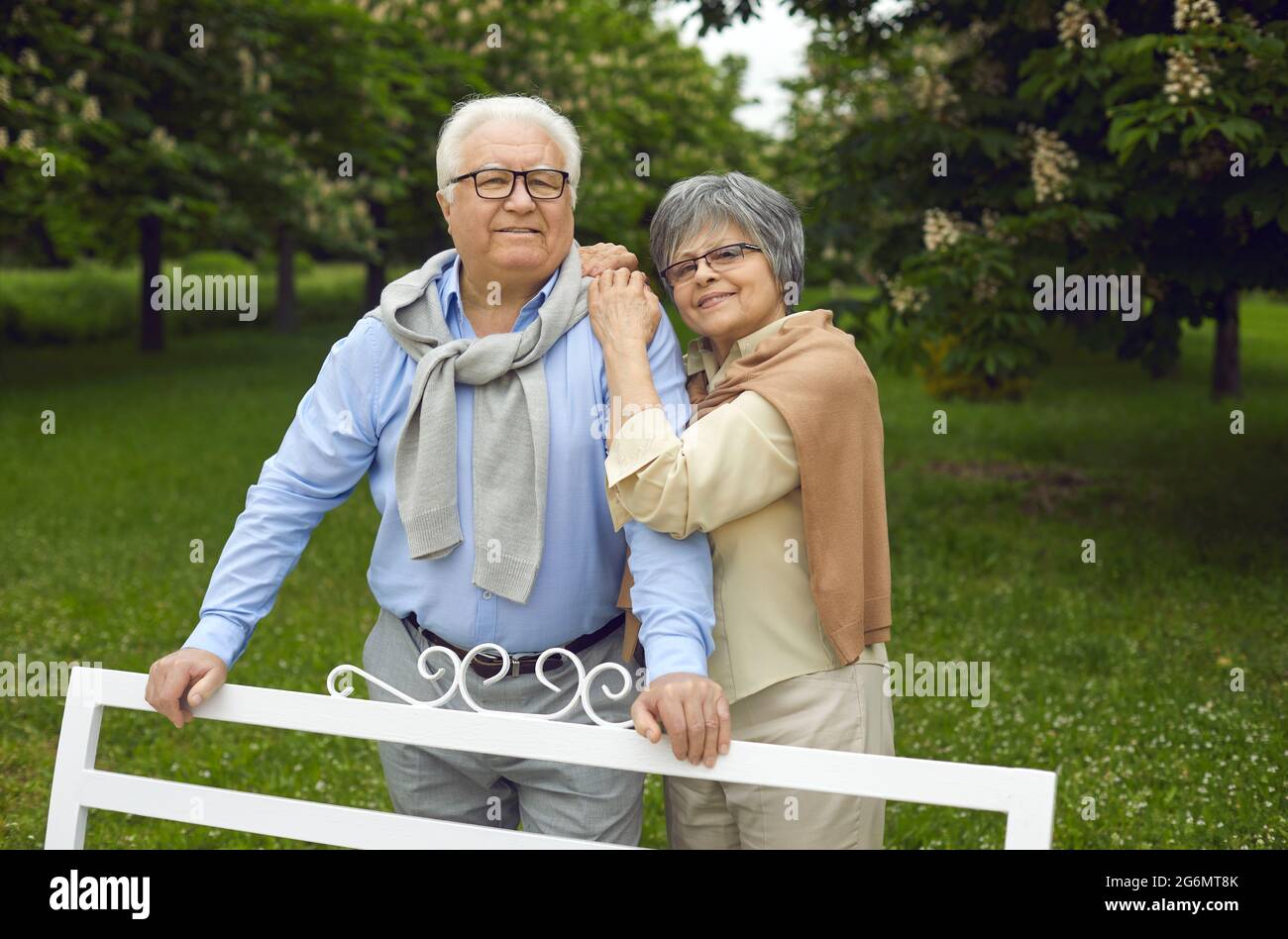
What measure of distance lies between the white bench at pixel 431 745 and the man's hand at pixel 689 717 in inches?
1.3

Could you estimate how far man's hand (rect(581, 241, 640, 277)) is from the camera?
256 cm

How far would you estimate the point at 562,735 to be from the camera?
2.19m

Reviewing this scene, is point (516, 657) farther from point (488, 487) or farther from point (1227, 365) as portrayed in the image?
point (1227, 365)

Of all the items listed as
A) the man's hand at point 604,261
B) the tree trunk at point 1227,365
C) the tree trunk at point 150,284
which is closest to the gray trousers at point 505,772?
the man's hand at point 604,261

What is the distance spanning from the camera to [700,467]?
7.03ft

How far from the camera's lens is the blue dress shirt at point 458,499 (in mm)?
2412

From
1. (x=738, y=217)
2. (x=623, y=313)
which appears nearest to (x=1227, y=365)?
(x=738, y=217)

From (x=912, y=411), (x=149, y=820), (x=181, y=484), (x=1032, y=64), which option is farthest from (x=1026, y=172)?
(x=912, y=411)

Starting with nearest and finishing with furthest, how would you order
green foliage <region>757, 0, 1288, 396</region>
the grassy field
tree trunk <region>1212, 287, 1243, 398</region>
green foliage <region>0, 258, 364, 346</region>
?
the grassy field < green foliage <region>757, 0, 1288, 396</region> < tree trunk <region>1212, 287, 1243, 398</region> < green foliage <region>0, 258, 364, 346</region>

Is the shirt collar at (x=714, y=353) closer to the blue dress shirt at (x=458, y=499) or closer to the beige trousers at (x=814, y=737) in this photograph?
the blue dress shirt at (x=458, y=499)

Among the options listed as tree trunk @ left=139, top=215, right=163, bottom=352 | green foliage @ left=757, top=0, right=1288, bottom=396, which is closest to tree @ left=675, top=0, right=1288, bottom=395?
green foliage @ left=757, top=0, right=1288, bottom=396

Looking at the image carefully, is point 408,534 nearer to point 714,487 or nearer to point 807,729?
point 714,487

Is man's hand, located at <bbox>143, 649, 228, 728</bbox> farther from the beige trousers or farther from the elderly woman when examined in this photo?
the beige trousers

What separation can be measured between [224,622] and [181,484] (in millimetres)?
9477
